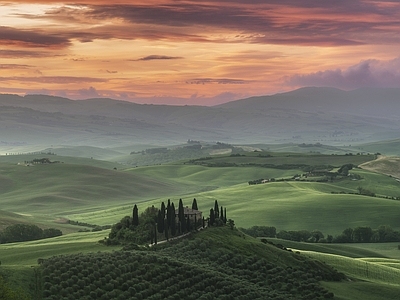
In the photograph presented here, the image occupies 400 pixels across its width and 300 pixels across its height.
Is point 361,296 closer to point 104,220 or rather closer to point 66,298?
point 66,298

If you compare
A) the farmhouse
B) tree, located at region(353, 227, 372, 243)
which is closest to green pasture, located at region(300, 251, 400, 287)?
the farmhouse

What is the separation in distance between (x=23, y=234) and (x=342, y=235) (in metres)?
76.4

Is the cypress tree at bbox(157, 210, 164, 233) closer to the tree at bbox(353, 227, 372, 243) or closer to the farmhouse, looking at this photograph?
the farmhouse

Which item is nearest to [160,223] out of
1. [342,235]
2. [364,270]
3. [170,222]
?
[170,222]

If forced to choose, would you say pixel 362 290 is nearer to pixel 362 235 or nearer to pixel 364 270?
pixel 364 270

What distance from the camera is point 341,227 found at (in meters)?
182

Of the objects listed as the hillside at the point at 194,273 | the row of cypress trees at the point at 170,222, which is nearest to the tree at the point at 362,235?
the hillside at the point at 194,273

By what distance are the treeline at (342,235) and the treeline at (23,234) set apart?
46.4 meters

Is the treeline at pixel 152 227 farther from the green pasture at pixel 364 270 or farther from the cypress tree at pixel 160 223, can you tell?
the green pasture at pixel 364 270

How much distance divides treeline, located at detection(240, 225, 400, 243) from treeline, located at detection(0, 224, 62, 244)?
4636 centimetres

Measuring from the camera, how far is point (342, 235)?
6678 inches

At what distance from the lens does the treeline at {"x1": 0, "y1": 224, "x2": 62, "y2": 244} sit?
153 metres

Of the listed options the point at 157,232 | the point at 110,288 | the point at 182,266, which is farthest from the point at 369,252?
the point at 110,288

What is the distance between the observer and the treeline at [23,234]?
502 feet
